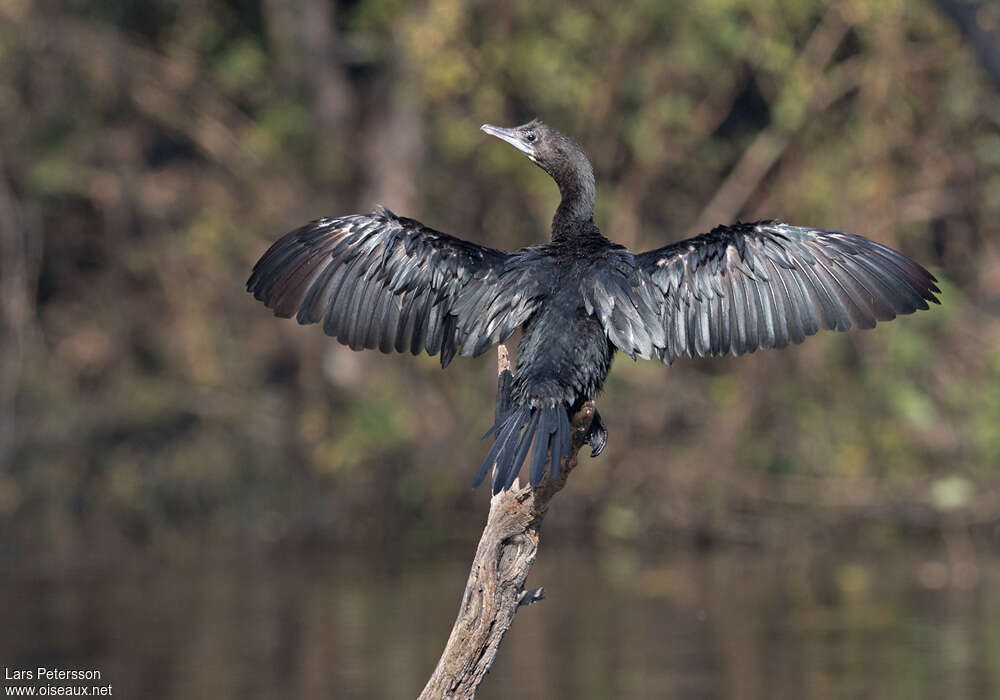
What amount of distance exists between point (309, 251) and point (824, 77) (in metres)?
6.40

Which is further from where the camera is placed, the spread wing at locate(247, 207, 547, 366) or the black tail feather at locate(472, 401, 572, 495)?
the spread wing at locate(247, 207, 547, 366)

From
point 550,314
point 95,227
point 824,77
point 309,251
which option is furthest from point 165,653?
point 824,77

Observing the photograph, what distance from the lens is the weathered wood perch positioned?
4266mm

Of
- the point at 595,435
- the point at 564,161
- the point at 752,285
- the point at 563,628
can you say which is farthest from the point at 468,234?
the point at 595,435

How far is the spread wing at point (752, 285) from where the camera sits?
4633 millimetres

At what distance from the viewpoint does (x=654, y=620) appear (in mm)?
7824

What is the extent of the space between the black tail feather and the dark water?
9.02 ft

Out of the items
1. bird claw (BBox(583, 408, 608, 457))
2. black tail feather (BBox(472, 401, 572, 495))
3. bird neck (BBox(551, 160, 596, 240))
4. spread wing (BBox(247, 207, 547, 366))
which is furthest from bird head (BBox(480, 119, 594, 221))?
black tail feather (BBox(472, 401, 572, 495))

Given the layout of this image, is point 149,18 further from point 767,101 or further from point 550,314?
point 550,314

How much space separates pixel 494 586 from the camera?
169 inches

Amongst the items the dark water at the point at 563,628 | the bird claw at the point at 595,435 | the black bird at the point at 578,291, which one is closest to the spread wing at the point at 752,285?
the black bird at the point at 578,291

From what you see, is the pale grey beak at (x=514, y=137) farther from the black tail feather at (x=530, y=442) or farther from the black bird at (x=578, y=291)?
the black tail feather at (x=530, y=442)

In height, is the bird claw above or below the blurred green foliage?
below

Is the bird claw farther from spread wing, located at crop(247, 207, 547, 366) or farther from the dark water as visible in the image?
the dark water
